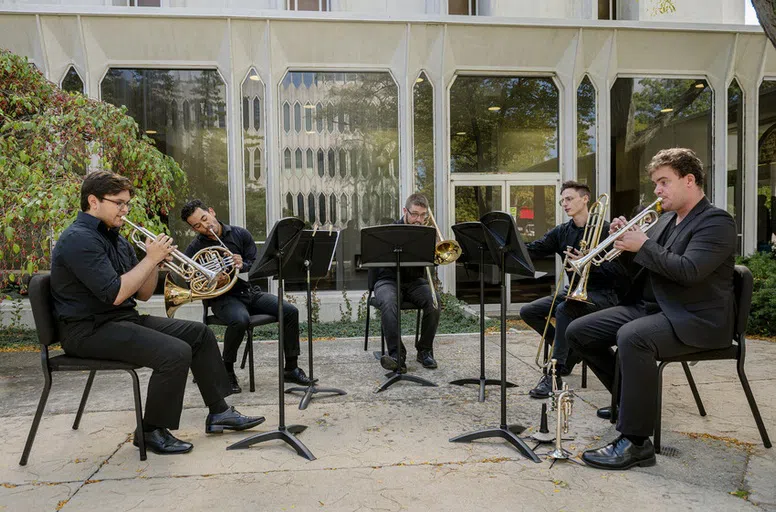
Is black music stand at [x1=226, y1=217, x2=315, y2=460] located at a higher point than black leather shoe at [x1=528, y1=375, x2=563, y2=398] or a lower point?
higher

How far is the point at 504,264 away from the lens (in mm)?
3773

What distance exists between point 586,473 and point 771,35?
3070 mm

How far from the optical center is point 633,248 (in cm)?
335

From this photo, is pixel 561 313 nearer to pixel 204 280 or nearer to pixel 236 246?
pixel 204 280

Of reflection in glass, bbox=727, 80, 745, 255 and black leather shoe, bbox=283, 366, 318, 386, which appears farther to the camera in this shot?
reflection in glass, bbox=727, 80, 745, 255

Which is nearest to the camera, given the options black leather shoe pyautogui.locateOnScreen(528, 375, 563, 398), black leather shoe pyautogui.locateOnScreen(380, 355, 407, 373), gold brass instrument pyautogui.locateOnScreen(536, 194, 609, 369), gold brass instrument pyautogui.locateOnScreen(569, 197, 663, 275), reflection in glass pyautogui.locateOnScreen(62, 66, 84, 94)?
gold brass instrument pyautogui.locateOnScreen(569, 197, 663, 275)

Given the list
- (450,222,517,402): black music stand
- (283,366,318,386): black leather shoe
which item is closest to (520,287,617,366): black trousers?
(450,222,517,402): black music stand

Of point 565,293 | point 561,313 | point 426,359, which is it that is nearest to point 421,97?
point 426,359

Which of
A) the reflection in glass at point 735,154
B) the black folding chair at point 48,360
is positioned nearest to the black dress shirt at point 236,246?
the black folding chair at point 48,360

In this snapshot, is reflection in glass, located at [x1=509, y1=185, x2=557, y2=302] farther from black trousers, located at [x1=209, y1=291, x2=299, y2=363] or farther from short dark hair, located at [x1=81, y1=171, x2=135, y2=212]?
short dark hair, located at [x1=81, y1=171, x2=135, y2=212]

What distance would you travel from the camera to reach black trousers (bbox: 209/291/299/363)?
15.9 feet

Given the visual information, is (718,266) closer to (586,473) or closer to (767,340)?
(586,473)

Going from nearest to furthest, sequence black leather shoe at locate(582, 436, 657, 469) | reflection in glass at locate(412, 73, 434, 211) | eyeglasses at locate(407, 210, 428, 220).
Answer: black leather shoe at locate(582, 436, 657, 469), eyeglasses at locate(407, 210, 428, 220), reflection in glass at locate(412, 73, 434, 211)

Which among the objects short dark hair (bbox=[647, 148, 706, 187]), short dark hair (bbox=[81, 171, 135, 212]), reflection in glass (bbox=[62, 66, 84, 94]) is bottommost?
short dark hair (bbox=[81, 171, 135, 212])
